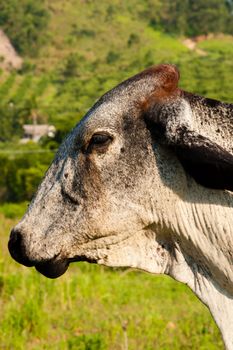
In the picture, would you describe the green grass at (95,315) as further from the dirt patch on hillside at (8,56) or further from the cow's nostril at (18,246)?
the dirt patch on hillside at (8,56)

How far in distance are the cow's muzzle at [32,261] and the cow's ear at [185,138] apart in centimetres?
57

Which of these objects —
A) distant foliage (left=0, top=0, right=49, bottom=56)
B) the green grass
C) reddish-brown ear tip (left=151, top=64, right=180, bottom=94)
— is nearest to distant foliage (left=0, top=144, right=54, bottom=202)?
the green grass

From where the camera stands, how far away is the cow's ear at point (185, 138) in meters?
2.70

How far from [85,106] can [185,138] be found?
7555cm

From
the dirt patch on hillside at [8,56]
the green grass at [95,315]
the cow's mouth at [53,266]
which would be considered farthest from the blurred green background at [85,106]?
the cow's mouth at [53,266]

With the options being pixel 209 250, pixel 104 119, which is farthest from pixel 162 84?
pixel 209 250

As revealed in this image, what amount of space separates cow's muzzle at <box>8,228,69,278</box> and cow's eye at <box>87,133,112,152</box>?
1.34 ft

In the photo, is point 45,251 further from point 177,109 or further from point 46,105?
point 46,105

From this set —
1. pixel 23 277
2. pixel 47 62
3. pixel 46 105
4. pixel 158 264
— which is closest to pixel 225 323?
pixel 158 264

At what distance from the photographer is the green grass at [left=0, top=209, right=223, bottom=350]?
6492 mm

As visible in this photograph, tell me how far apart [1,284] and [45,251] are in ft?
18.5

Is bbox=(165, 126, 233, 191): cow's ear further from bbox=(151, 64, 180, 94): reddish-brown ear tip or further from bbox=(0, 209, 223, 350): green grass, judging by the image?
bbox=(0, 209, 223, 350): green grass

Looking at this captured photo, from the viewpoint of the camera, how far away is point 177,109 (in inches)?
114

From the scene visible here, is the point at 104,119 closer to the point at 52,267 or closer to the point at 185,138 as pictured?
the point at 185,138
